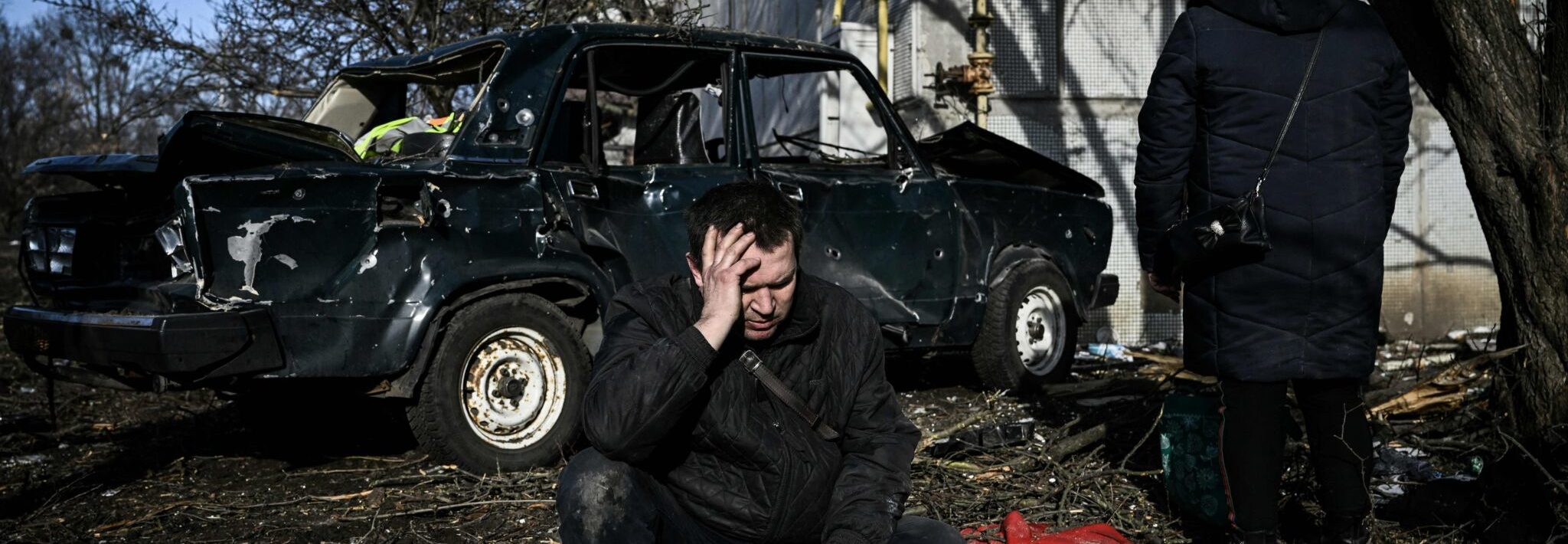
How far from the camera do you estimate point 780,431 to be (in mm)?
2729

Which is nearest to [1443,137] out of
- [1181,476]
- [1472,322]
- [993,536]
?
[1472,322]

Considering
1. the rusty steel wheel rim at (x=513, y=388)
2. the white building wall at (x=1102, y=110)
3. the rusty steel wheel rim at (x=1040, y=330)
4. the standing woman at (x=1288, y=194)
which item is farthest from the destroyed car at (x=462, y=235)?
the white building wall at (x=1102, y=110)

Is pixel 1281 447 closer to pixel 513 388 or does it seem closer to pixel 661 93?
pixel 513 388

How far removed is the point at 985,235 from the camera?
658 cm

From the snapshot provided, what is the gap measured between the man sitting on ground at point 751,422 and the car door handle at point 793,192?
2790 millimetres

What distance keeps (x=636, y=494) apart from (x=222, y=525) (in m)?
2.43

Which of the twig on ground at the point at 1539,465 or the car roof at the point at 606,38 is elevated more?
the car roof at the point at 606,38

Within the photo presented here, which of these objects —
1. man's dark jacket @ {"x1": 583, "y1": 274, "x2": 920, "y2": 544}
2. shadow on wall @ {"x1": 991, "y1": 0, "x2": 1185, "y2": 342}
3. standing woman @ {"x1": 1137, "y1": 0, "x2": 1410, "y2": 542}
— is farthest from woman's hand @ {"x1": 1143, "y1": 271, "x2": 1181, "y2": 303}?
shadow on wall @ {"x1": 991, "y1": 0, "x2": 1185, "y2": 342}

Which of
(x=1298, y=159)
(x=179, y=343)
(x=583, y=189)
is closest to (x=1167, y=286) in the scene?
(x=1298, y=159)

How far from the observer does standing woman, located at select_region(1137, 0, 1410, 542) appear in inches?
129

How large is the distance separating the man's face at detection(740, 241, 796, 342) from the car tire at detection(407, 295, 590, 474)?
2417 millimetres

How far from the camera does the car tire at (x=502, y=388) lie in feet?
15.8

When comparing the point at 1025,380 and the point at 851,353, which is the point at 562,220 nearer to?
the point at 851,353

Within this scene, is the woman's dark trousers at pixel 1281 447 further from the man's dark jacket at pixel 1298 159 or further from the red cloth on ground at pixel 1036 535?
the red cloth on ground at pixel 1036 535
